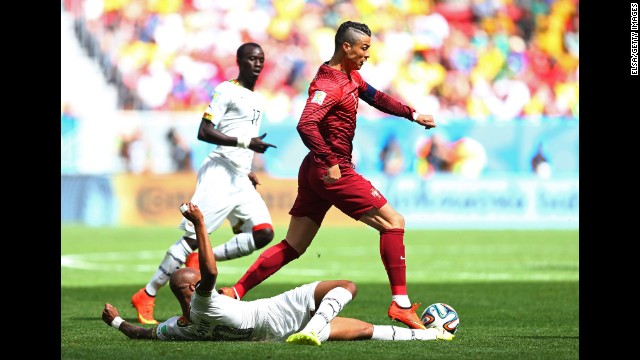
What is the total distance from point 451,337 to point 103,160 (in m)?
19.2

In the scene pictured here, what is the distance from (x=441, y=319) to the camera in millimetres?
8562

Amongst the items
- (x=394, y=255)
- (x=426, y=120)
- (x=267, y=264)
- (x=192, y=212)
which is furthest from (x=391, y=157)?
(x=192, y=212)

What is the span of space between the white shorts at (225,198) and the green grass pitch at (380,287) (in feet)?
3.45

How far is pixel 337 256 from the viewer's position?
59.9ft

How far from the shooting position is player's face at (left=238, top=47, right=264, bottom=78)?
10.4m

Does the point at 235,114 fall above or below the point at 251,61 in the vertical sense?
below

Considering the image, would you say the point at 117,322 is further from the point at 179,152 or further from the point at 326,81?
the point at 179,152

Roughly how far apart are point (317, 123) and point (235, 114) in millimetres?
2205

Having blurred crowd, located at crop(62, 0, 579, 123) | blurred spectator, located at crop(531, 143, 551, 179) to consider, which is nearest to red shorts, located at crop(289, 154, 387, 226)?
blurred spectator, located at crop(531, 143, 551, 179)

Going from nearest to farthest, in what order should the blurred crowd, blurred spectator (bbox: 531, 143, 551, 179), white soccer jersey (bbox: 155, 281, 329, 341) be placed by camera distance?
white soccer jersey (bbox: 155, 281, 329, 341) → blurred spectator (bbox: 531, 143, 551, 179) → the blurred crowd

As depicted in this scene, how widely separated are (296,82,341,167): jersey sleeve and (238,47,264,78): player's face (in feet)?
5.99

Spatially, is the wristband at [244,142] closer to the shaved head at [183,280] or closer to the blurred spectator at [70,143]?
the shaved head at [183,280]

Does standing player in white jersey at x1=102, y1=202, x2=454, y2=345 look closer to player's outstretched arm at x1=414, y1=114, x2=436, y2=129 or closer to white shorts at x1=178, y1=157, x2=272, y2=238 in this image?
player's outstretched arm at x1=414, y1=114, x2=436, y2=129
